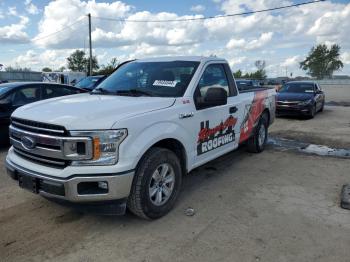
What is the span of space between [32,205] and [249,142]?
14.8ft

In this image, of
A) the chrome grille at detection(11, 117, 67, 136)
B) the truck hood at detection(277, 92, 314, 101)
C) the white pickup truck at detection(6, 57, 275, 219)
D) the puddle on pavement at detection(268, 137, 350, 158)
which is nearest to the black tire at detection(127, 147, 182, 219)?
the white pickup truck at detection(6, 57, 275, 219)

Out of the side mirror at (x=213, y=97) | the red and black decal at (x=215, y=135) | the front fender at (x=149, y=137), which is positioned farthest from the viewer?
the red and black decal at (x=215, y=135)

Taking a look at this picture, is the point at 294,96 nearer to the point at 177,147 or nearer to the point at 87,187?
the point at 177,147

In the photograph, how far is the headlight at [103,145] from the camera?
136 inches

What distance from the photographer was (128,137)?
362 centimetres

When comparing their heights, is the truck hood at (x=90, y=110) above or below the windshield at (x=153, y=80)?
below

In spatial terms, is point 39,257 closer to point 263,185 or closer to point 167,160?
point 167,160

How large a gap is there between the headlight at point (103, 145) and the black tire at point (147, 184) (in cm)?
39

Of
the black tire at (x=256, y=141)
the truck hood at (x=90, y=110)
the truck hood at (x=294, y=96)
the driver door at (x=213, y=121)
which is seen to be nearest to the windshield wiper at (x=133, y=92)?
the truck hood at (x=90, y=110)

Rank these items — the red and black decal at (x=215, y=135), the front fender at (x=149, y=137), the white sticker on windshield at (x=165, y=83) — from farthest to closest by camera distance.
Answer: the red and black decal at (x=215, y=135) → the white sticker on windshield at (x=165, y=83) → the front fender at (x=149, y=137)

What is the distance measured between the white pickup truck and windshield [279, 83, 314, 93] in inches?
444

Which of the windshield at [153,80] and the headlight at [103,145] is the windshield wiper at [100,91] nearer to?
the windshield at [153,80]

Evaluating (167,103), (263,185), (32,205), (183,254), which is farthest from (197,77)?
(32,205)

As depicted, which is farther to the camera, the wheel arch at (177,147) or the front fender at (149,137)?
the wheel arch at (177,147)
